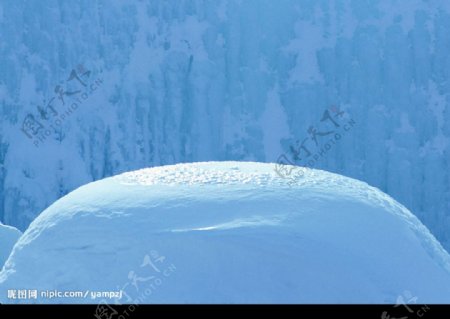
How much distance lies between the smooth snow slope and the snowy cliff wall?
53.6ft

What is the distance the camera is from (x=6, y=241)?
973 centimetres

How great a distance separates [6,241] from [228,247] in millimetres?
6963

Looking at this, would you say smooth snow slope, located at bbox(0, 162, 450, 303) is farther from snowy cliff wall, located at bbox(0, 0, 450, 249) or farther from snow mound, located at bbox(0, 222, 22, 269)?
snowy cliff wall, located at bbox(0, 0, 450, 249)

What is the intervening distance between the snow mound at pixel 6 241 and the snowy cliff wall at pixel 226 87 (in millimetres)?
10132

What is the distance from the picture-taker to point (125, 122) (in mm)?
20953

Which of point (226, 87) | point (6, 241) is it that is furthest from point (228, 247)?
point (226, 87)

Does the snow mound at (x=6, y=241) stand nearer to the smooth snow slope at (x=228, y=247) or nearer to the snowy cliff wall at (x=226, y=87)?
the smooth snow slope at (x=228, y=247)

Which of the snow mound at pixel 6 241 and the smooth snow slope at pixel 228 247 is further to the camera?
the snow mound at pixel 6 241

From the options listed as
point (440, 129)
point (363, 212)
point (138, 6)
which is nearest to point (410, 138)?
point (440, 129)

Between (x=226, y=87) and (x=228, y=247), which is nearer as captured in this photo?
(x=228, y=247)

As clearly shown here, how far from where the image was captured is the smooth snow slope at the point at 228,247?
134 inches

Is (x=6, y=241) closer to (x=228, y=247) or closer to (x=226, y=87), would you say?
(x=228, y=247)

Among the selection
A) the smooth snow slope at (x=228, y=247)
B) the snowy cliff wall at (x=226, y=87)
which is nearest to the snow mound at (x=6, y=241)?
the smooth snow slope at (x=228, y=247)
